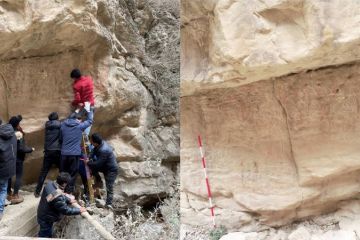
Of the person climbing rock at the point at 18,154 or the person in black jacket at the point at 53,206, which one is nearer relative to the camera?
the person in black jacket at the point at 53,206

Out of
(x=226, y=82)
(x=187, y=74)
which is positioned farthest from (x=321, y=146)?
(x=187, y=74)

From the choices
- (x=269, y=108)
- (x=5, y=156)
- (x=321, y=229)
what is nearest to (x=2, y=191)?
(x=5, y=156)

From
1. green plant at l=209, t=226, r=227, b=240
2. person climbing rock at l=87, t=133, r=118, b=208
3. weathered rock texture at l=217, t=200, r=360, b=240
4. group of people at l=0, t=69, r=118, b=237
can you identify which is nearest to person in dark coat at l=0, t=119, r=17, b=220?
group of people at l=0, t=69, r=118, b=237

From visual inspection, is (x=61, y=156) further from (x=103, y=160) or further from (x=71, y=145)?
(x=103, y=160)

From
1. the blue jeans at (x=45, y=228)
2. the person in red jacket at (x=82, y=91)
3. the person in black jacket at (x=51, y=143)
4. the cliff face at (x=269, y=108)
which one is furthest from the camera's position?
the person in red jacket at (x=82, y=91)

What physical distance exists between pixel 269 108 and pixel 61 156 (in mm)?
2446

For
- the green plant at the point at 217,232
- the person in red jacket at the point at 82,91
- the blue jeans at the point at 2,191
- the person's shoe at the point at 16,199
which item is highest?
the person in red jacket at the point at 82,91

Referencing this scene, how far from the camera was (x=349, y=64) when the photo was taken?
3.87m

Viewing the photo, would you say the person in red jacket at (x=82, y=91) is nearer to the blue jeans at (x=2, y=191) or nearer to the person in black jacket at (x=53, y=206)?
the person in black jacket at (x=53, y=206)

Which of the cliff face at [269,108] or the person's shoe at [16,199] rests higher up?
the cliff face at [269,108]

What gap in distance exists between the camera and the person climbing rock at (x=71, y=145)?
4.88 metres

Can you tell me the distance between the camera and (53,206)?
4375 millimetres

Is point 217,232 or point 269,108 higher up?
point 269,108

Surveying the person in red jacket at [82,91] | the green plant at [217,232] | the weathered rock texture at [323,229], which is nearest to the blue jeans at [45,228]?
the person in red jacket at [82,91]
